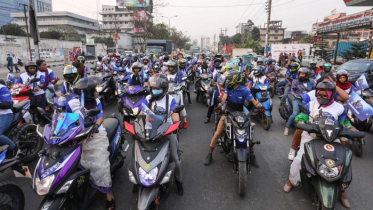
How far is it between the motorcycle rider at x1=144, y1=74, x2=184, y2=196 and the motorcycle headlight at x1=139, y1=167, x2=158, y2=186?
62cm

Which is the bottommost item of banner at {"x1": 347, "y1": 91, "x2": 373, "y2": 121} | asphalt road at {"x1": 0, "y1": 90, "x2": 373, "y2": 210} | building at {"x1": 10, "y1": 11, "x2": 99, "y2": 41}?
asphalt road at {"x1": 0, "y1": 90, "x2": 373, "y2": 210}

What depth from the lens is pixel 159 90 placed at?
3.53m

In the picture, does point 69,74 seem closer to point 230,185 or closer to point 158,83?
point 158,83

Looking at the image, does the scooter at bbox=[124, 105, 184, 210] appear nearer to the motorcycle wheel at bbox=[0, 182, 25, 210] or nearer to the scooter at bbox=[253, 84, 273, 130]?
the motorcycle wheel at bbox=[0, 182, 25, 210]

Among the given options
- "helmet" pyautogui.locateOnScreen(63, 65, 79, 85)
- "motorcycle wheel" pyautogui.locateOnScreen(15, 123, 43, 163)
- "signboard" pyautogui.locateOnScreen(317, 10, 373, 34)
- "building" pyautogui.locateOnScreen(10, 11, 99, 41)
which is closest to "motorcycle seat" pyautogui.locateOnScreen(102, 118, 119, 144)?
"helmet" pyautogui.locateOnScreen(63, 65, 79, 85)

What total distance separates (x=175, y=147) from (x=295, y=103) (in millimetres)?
3908

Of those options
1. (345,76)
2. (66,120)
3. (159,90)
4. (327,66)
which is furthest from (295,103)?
(66,120)

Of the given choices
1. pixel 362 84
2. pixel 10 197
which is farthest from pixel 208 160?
pixel 362 84

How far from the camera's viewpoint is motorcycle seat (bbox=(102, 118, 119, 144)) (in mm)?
3440

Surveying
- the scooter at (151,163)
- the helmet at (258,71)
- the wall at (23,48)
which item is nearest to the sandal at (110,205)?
the scooter at (151,163)

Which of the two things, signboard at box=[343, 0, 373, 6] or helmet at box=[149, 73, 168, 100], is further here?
signboard at box=[343, 0, 373, 6]

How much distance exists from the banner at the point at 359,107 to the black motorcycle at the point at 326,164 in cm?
218

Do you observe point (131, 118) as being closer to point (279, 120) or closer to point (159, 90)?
point (159, 90)

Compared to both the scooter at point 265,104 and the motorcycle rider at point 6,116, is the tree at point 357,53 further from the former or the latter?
the motorcycle rider at point 6,116
